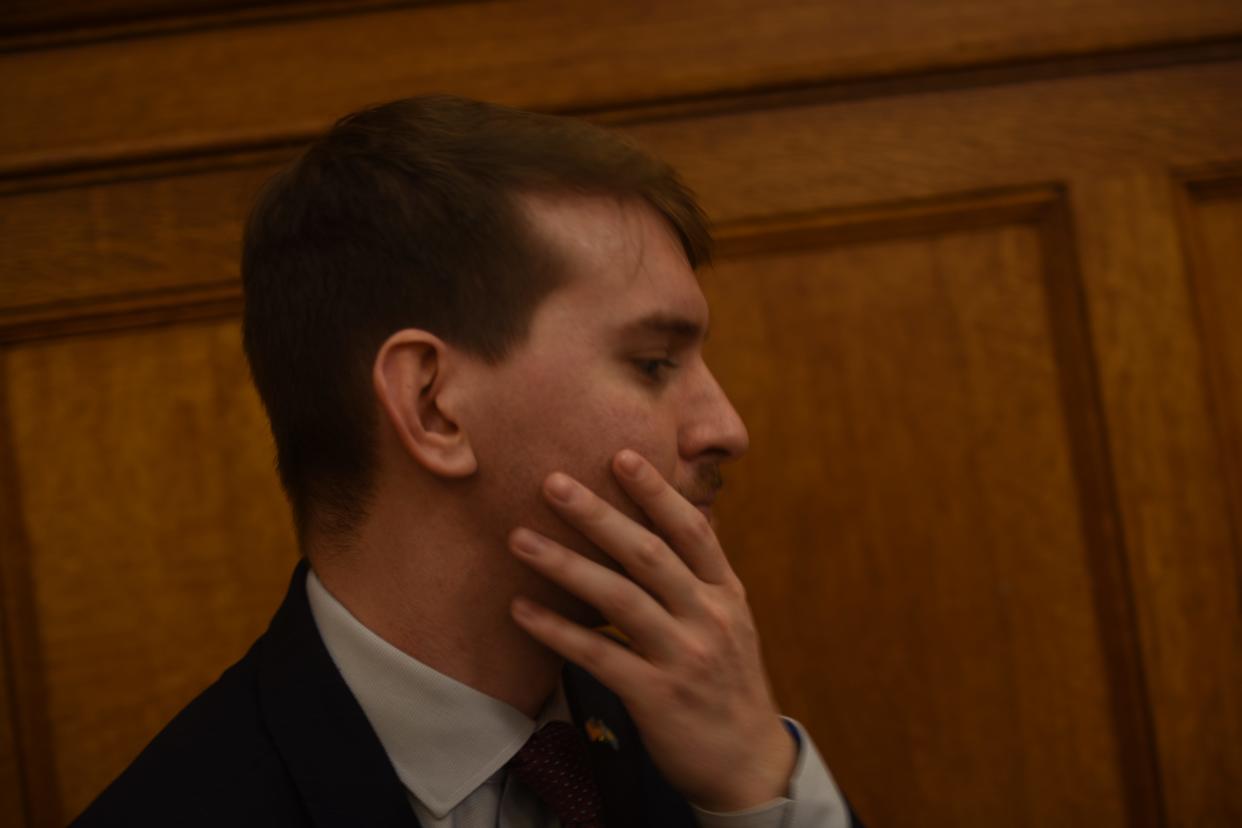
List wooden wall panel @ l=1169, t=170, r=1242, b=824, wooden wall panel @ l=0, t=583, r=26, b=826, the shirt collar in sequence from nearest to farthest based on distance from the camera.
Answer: the shirt collar
wooden wall panel @ l=0, t=583, r=26, b=826
wooden wall panel @ l=1169, t=170, r=1242, b=824

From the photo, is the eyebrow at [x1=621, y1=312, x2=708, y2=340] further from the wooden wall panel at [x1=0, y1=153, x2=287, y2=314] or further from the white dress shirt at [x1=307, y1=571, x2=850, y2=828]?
the wooden wall panel at [x1=0, y1=153, x2=287, y2=314]

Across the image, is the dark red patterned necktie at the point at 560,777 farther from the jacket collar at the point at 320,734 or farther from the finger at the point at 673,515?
the finger at the point at 673,515

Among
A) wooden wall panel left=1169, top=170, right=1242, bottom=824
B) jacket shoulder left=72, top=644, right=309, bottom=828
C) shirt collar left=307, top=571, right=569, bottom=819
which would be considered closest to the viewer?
jacket shoulder left=72, top=644, right=309, bottom=828

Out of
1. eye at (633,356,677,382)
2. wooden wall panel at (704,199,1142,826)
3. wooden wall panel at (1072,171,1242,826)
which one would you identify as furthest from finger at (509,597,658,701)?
wooden wall panel at (1072,171,1242,826)

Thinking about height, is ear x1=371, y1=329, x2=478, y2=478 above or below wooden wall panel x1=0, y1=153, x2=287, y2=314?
below

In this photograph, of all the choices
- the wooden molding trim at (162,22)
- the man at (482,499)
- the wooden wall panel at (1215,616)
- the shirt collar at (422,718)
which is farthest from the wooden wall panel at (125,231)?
the wooden wall panel at (1215,616)

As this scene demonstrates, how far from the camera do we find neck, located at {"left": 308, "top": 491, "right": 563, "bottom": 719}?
3.49 ft

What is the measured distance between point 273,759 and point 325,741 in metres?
0.05

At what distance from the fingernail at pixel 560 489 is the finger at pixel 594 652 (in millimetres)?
124

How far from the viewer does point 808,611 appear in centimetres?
143

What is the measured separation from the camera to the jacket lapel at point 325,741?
971 millimetres

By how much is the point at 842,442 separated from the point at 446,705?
646 millimetres

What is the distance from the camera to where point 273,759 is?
99 cm

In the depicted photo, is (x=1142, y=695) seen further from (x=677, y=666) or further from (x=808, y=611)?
(x=677, y=666)
